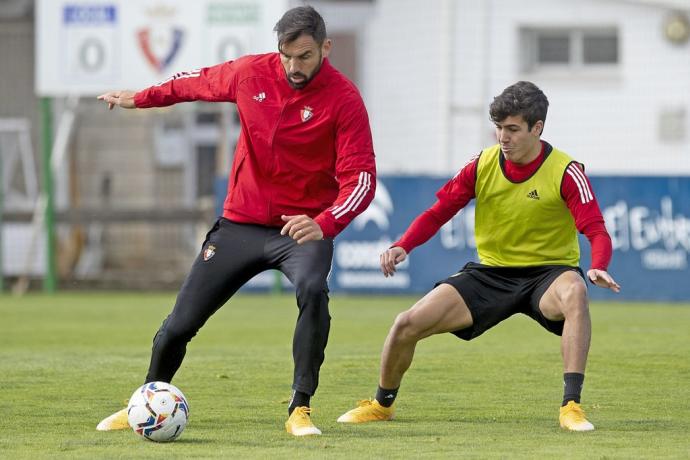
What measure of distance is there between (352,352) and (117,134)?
15.1m

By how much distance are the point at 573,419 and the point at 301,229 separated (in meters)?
1.75

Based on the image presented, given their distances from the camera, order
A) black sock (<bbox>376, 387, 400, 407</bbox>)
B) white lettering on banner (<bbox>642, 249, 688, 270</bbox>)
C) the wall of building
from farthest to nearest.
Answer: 1. the wall of building
2. white lettering on banner (<bbox>642, 249, 688, 270</bbox>)
3. black sock (<bbox>376, 387, 400, 407</bbox>)

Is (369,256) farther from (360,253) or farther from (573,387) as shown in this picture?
(573,387)

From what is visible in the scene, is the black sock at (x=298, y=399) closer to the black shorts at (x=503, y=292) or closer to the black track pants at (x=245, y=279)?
the black track pants at (x=245, y=279)

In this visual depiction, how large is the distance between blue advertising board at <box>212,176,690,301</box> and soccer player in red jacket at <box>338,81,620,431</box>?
11.5 m

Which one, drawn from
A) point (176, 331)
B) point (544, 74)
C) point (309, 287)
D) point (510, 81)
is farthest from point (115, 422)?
point (544, 74)

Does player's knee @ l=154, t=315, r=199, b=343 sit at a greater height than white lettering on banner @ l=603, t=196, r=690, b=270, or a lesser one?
greater

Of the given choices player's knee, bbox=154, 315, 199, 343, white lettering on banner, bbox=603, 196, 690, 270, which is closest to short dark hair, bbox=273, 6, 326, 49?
player's knee, bbox=154, 315, 199, 343

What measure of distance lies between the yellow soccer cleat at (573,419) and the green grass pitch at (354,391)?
6 centimetres

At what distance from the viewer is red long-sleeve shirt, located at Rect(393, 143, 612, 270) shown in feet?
26.5

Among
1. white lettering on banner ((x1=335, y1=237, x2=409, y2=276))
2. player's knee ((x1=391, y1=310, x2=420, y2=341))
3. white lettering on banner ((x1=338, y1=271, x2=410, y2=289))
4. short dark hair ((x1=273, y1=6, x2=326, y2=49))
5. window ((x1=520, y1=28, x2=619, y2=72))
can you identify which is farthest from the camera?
window ((x1=520, y1=28, x2=619, y2=72))

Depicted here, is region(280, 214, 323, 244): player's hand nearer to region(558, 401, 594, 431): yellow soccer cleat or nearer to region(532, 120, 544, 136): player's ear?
region(532, 120, 544, 136): player's ear

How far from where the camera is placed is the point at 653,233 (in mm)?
20406

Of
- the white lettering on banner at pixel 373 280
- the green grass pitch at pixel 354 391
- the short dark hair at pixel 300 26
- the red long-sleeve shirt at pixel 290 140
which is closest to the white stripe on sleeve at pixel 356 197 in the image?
the red long-sleeve shirt at pixel 290 140
